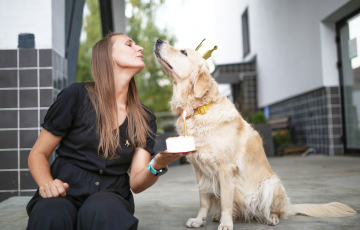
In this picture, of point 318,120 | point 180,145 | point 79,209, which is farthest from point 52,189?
point 318,120

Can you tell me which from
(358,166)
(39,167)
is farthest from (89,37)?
(39,167)

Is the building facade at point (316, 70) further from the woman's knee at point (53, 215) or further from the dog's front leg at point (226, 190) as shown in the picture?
the woman's knee at point (53, 215)

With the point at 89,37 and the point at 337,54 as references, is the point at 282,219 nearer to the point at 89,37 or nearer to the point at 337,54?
the point at 337,54

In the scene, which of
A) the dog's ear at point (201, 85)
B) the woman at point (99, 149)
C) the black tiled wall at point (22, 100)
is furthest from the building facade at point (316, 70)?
the black tiled wall at point (22, 100)

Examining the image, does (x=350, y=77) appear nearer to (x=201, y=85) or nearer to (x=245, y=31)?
(x=201, y=85)

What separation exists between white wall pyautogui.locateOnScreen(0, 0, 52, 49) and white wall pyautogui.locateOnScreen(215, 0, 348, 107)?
4850mm

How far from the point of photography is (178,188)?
342cm

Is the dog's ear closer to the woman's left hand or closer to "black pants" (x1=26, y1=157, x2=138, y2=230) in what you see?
the woman's left hand

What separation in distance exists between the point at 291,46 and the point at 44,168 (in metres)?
7.23

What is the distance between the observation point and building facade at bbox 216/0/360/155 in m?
5.52

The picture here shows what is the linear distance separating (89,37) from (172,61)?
520 inches

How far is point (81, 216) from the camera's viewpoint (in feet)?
4.27

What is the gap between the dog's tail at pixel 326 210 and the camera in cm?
205

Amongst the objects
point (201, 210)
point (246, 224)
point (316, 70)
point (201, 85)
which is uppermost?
point (316, 70)
